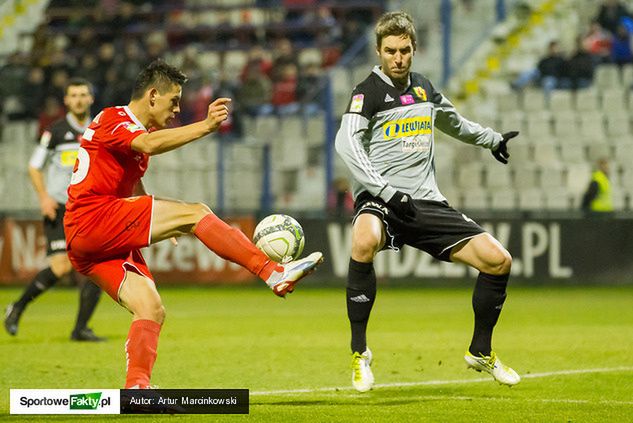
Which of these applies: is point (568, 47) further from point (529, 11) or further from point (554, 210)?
point (554, 210)

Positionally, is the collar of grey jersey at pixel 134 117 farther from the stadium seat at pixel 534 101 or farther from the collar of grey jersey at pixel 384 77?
the stadium seat at pixel 534 101

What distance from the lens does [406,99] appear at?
24.8 feet

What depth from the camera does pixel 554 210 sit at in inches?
713

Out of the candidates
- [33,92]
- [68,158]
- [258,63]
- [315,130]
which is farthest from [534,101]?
[68,158]

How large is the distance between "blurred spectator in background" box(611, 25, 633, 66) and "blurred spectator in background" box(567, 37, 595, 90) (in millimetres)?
414

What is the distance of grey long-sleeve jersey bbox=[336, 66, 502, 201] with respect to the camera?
740 centimetres

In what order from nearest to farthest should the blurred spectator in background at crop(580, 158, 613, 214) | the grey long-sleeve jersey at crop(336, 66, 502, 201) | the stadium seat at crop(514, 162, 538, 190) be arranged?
the grey long-sleeve jersey at crop(336, 66, 502, 201), the blurred spectator in background at crop(580, 158, 613, 214), the stadium seat at crop(514, 162, 538, 190)

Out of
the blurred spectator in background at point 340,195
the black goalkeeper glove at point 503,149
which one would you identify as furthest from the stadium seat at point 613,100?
the black goalkeeper glove at point 503,149

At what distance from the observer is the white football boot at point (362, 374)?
7.30 metres

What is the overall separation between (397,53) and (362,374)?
1.95m

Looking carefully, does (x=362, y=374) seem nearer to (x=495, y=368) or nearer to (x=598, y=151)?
→ (x=495, y=368)

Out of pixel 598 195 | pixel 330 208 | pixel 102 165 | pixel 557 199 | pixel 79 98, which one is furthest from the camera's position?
pixel 557 199

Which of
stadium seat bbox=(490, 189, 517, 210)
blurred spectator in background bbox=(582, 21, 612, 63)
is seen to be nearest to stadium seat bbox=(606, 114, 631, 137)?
blurred spectator in background bbox=(582, 21, 612, 63)

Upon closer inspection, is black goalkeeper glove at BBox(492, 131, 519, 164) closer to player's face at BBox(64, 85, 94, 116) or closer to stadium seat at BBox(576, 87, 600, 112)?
player's face at BBox(64, 85, 94, 116)
